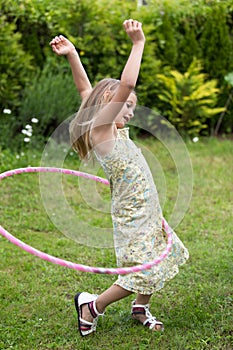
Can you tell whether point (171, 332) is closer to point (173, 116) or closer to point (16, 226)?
point (16, 226)

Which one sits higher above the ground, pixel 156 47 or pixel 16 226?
pixel 156 47

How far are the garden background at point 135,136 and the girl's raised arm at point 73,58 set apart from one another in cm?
143

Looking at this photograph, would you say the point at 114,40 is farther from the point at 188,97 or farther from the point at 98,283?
the point at 98,283

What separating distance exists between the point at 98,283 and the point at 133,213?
113 cm

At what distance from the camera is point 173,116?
26.1 ft

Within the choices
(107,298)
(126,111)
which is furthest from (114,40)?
(107,298)

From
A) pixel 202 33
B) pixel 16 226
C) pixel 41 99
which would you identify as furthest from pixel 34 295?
pixel 202 33

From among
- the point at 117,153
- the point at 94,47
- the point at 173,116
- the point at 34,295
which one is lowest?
the point at 173,116

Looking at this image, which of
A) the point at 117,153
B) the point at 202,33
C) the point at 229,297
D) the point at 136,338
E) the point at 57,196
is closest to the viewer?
the point at 117,153

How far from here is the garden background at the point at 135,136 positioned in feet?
11.8

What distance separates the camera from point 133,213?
3240 mm

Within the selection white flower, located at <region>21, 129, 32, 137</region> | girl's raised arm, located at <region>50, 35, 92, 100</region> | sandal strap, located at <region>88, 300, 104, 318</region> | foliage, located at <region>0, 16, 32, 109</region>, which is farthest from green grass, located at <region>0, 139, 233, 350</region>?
girl's raised arm, located at <region>50, 35, 92, 100</region>

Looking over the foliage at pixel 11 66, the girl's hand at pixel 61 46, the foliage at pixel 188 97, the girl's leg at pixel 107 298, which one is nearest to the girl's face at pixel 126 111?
the girl's hand at pixel 61 46

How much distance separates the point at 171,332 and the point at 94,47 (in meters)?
4.84
